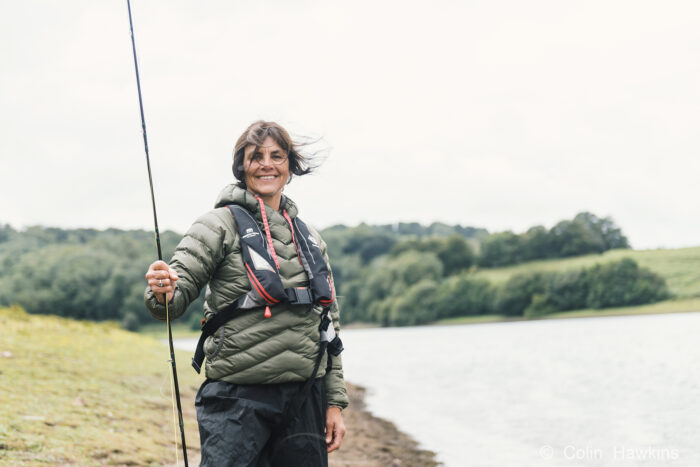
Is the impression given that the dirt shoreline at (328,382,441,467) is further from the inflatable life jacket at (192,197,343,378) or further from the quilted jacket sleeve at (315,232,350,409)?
the inflatable life jacket at (192,197,343,378)

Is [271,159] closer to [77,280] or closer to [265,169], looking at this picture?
[265,169]

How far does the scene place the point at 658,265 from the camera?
89.4 metres

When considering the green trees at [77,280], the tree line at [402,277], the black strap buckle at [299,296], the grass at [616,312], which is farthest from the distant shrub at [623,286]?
the black strap buckle at [299,296]

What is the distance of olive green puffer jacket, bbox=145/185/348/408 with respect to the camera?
9.36ft

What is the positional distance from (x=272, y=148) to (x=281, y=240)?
499 mm

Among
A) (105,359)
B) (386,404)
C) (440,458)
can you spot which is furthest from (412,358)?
(440,458)

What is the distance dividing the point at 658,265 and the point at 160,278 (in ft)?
320

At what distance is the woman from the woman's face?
0.01 m

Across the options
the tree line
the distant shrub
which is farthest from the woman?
the distant shrub

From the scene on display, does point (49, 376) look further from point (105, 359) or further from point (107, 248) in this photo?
point (107, 248)

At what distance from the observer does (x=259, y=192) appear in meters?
3.21

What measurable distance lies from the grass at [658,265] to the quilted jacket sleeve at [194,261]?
88719mm

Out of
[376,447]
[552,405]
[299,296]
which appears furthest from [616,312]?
[299,296]

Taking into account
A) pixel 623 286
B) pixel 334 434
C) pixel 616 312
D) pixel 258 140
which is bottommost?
pixel 616 312
